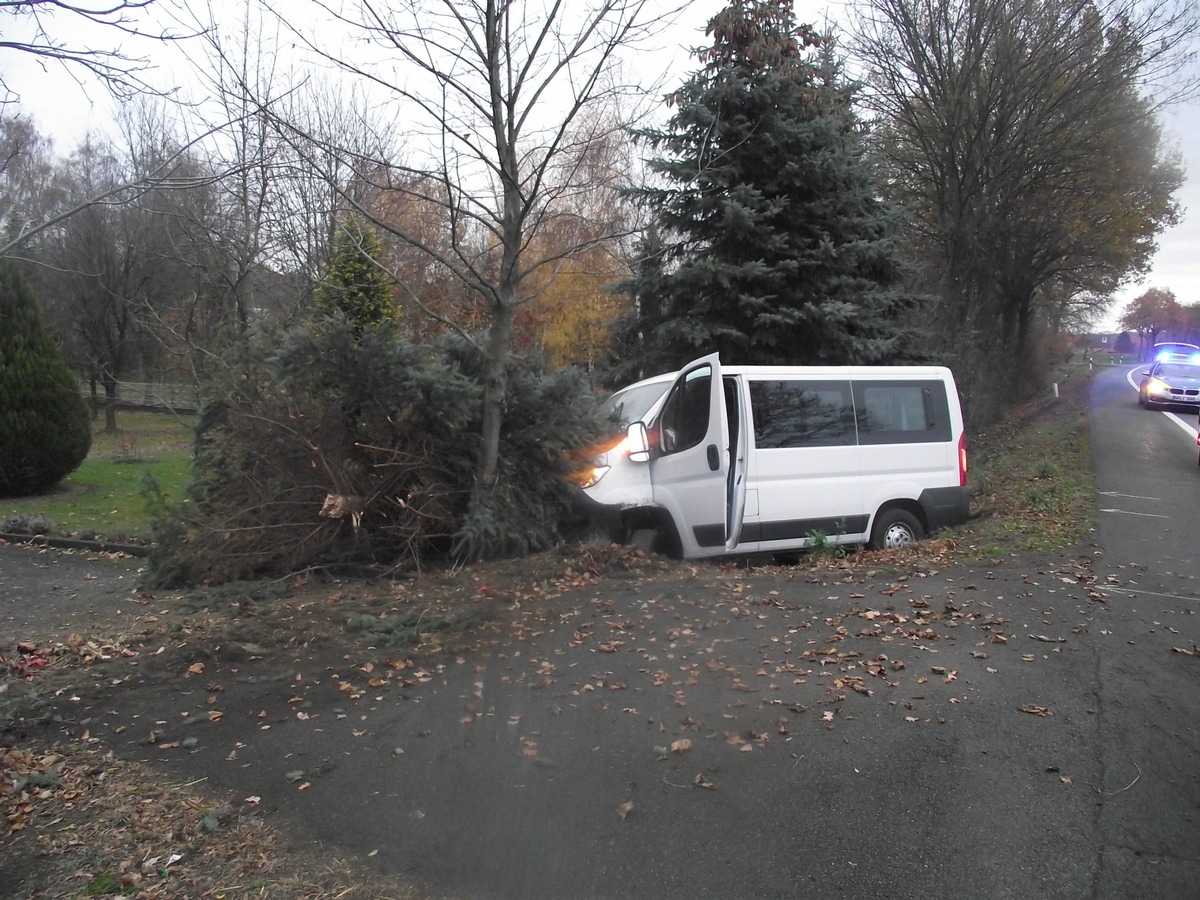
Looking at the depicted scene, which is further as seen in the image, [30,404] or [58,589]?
[30,404]

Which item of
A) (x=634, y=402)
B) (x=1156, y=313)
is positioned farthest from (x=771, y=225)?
(x=1156, y=313)

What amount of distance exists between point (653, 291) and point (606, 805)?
13.0 m

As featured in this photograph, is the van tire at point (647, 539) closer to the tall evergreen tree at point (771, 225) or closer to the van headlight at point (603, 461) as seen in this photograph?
the van headlight at point (603, 461)

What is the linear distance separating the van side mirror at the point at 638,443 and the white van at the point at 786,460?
0.01 m

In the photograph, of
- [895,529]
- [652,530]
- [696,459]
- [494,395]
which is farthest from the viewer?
[895,529]

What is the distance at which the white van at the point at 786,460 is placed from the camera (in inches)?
342

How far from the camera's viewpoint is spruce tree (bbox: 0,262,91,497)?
16.1 metres

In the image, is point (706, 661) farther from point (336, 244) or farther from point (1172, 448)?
point (1172, 448)

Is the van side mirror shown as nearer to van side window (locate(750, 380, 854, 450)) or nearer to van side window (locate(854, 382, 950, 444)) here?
van side window (locate(750, 380, 854, 450))

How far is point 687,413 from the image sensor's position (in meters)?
9.07

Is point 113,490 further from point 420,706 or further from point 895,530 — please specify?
point 420,706

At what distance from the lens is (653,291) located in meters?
16.3

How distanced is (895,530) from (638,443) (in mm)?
2833

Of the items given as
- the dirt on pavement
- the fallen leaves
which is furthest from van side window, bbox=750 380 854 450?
the fallen leaves
